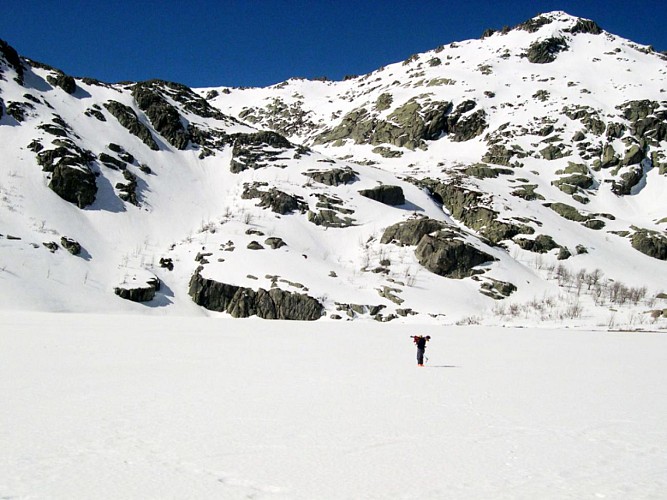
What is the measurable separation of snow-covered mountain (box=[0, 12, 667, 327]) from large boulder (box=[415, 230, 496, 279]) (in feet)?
0.60

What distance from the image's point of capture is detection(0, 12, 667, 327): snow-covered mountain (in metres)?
46.8

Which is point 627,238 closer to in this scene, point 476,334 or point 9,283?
point 476,334

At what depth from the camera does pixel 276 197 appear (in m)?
66.2

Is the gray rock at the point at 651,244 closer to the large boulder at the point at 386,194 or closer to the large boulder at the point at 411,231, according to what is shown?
the large boulder at the point at 411,231

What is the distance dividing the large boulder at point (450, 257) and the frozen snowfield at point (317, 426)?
3746 cm

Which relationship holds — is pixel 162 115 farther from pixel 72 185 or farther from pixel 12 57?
pixel 72 185

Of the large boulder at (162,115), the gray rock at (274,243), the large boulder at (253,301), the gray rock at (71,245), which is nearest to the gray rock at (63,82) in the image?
the large boulder at (162,115)

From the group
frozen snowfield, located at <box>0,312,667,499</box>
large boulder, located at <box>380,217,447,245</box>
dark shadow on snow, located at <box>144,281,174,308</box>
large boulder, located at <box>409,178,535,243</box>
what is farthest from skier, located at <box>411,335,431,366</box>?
large boulder, located at <box>409,178,535,243</box>

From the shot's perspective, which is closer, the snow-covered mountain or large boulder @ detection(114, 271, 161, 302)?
large boulder @ detection(114, 271, 161, 302)

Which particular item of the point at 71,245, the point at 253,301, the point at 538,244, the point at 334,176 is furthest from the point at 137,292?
the point at 538,244

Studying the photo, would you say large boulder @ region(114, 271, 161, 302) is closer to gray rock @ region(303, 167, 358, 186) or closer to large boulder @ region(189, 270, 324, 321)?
large boulder @ region(189, 270, 324, 321)

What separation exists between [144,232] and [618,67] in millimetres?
147962

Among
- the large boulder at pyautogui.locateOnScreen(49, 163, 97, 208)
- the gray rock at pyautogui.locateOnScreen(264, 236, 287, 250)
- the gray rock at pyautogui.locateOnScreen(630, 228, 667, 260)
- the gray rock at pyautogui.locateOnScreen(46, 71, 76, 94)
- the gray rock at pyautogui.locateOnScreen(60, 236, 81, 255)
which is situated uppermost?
the gray rock at pyautogui.locateOnScreen(46, 71, 76, 94)

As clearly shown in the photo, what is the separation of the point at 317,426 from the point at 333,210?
5835 centimetres
